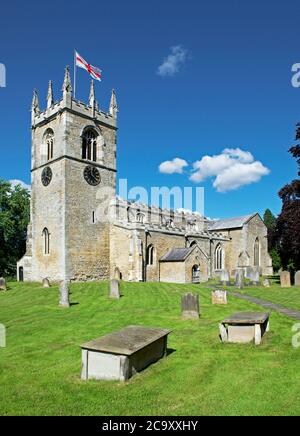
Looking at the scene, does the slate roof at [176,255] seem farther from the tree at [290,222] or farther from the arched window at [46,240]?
the arched window at [46,240]

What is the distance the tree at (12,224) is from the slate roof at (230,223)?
22835 mm

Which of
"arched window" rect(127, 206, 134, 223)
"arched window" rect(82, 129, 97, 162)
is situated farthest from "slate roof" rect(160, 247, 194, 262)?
"arched window" rect(82, 129, 97, 162)

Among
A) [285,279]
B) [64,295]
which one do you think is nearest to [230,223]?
[285,279]

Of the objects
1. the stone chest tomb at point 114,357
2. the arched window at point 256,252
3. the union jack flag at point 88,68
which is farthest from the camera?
the arched window at point 256,252

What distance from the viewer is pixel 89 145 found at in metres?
31.8

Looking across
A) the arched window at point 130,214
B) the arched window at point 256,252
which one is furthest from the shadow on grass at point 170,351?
the arched window at point 256,252

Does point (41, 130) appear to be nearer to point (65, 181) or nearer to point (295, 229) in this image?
point (65, 181)

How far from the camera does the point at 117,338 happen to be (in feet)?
24.3

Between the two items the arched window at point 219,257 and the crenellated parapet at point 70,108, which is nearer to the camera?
the crenellated parapet at point 70,108

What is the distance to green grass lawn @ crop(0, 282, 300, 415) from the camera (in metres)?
5.73

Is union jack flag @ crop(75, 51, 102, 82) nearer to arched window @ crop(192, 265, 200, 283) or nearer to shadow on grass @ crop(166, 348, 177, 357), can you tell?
arched window @ crop(192, 265, 200, 283)

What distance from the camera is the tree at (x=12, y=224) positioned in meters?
39.4
